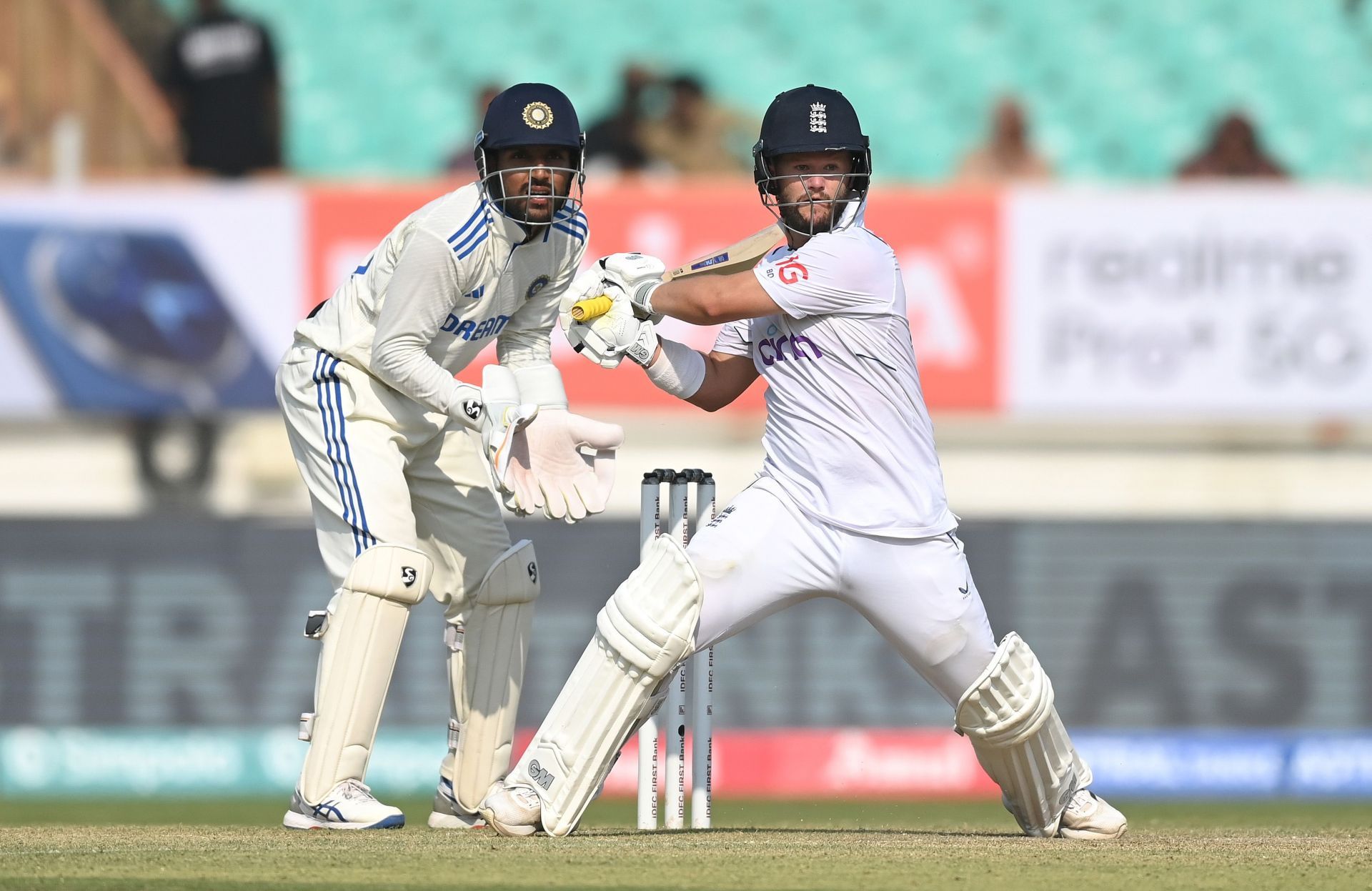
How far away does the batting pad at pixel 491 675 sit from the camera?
17.8 feet

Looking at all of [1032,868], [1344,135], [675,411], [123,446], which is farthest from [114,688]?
[1344,135]

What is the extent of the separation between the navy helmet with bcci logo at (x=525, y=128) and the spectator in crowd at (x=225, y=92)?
15.8ft

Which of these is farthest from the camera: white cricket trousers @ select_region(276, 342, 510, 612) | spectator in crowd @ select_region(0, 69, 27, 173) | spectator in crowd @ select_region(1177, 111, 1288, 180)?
spectator in crowd @ select_region(1177, 111, 1288, 180)

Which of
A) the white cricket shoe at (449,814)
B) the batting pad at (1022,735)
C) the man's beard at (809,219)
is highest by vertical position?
the man's beard at (809,219)

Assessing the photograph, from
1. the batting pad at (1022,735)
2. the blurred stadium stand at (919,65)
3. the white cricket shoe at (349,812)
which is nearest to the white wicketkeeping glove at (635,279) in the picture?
the batting pad at (1022,735)

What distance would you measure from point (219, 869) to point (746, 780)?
191 inches

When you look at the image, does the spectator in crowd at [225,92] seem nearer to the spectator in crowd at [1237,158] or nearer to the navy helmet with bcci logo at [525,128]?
the spectator in crowd at [1237,158]

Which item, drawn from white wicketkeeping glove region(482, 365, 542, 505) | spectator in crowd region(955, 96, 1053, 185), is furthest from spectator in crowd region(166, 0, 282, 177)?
white wicketkeeping glove region(482, 365, 542, 505)

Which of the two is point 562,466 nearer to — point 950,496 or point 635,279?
point 635,279

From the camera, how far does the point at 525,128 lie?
5.06m

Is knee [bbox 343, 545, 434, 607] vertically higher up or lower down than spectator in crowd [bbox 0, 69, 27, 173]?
lower down

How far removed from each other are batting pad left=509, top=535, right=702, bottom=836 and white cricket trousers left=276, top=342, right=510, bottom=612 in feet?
2.20

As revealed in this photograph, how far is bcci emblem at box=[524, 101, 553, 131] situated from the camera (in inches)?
200

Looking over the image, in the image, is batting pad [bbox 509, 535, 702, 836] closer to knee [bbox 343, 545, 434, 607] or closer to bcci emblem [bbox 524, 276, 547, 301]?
knee [bbox 343, 545, 434, 607]
